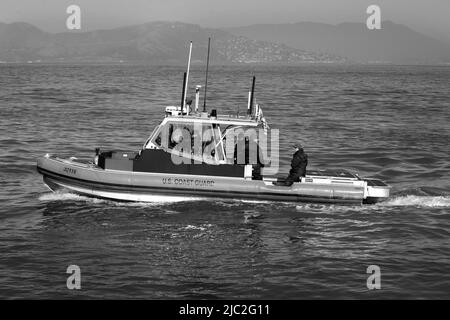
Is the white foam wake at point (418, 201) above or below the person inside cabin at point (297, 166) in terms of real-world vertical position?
below

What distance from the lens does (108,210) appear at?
19.5m

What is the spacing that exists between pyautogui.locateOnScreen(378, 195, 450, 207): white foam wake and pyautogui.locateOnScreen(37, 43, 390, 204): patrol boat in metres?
0.96

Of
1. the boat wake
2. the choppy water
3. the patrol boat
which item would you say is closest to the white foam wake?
the choppy water

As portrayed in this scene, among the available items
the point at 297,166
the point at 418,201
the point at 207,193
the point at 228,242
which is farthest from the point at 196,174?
the point at 418,201

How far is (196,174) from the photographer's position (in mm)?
19984

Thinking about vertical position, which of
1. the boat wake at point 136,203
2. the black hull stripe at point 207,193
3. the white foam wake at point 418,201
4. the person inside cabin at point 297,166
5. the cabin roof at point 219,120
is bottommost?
the white foam wake at point 418,201

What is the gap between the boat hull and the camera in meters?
19.8

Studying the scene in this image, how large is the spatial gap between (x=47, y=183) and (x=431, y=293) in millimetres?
12897

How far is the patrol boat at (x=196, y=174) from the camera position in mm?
19766

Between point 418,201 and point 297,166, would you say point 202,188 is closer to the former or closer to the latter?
point 297,166

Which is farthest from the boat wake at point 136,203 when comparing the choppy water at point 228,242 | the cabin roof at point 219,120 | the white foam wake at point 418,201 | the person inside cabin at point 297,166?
the white foam wake at point 418,201

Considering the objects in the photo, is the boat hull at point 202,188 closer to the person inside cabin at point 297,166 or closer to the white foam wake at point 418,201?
the person inside cabin at point 297,166

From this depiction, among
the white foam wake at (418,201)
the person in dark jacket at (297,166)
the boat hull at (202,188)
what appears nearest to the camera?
the boat hull at (202,188)
